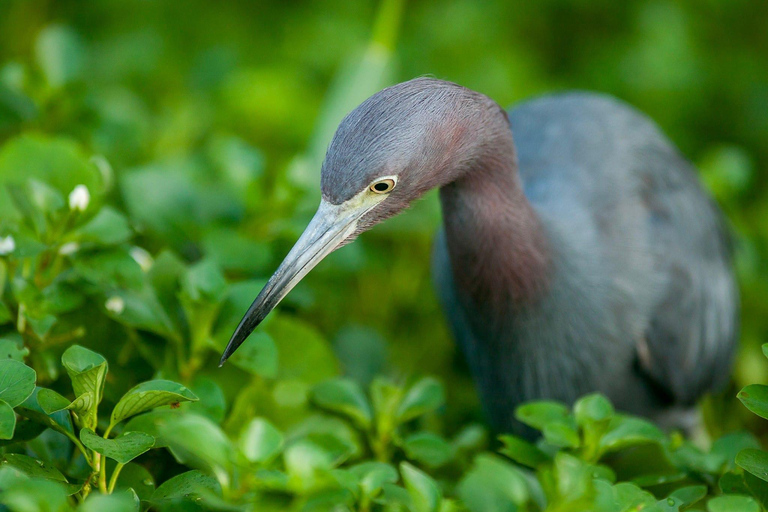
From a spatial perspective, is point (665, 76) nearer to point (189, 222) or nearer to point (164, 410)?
point (189, 222)

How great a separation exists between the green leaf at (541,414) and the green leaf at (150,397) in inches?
27.7

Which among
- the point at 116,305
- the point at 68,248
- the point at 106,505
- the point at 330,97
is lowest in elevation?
the point at 106,505

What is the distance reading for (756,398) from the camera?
1470 mm

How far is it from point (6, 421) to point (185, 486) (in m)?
0.32

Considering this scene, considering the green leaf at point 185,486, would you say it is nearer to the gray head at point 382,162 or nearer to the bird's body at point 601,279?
the gray head at point 382,162

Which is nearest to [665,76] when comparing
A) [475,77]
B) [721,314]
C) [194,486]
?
[475,77]

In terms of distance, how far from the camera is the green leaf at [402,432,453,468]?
1.83 m

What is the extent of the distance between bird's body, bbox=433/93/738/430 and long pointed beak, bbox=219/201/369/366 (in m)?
0.40

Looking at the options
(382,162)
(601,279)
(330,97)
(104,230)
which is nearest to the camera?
(382,162)

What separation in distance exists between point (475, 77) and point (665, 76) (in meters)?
0.93

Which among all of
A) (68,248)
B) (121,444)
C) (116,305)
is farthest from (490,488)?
(68,248)

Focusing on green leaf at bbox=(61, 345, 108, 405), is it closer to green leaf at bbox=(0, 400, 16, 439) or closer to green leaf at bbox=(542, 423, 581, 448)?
Answer: green leaf at bbox=(0, 400, 16, 439)

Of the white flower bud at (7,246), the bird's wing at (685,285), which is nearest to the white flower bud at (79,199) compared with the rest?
the white flower bud at (7,246)

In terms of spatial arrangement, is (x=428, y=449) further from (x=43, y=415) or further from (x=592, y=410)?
(x=43, y=415)
